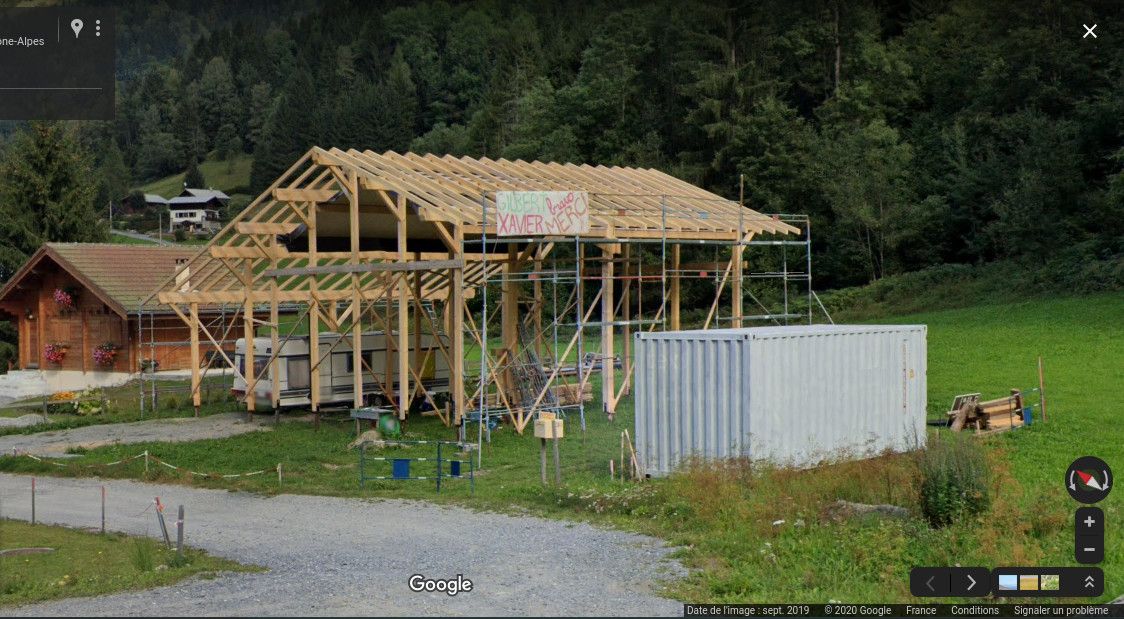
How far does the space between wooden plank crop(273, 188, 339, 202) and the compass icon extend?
2083cm

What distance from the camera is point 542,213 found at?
1029 inches

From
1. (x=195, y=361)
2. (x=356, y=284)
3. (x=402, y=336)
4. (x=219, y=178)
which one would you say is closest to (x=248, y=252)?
(x=195, y=361)

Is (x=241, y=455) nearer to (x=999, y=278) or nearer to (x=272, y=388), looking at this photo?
(x=272, y=388)

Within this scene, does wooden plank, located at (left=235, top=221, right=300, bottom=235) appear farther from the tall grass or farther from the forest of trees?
the forest of trees

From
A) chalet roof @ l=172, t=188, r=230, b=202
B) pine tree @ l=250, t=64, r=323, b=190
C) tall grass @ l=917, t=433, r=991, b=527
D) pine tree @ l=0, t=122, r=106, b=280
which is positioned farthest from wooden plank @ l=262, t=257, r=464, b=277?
chalet roof @ l=172, t=188, r=230, b=202

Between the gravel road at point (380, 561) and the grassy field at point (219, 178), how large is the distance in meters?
110

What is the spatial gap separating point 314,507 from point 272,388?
12.7 metres

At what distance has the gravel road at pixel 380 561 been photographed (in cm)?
1211

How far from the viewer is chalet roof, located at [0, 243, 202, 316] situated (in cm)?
4095

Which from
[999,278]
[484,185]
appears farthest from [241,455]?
[999,278]

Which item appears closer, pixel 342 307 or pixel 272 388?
pixel 272 388

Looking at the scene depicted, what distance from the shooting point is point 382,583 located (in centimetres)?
1302

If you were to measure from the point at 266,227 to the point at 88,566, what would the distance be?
17.1 metres

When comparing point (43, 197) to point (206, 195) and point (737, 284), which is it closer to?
point (737, 284)
